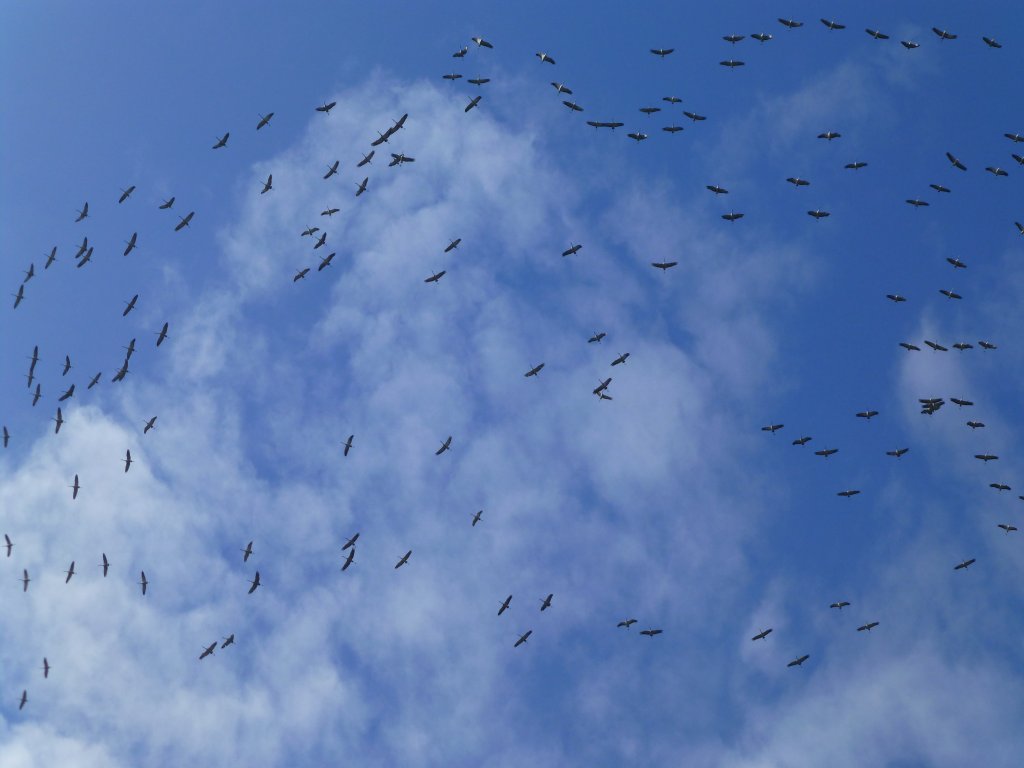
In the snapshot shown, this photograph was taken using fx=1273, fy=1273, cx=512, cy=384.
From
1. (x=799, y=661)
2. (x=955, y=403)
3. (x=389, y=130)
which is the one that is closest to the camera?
(x=389, y=130)

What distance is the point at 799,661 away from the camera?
190500mm

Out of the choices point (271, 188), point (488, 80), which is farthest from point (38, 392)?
point (488, 80)

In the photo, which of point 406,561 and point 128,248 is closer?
point 128,248

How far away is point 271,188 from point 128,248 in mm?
21752

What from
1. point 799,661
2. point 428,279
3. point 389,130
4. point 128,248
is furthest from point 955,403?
point 128,248

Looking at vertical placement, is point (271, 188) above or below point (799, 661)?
above

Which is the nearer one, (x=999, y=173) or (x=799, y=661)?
(x=999, y=173)

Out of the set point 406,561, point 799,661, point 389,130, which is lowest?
point 799,661

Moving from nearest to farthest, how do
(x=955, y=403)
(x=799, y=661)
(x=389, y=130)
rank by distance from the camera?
(x=389, y=130) → (x=955, y=403) → (x=799, y=661)

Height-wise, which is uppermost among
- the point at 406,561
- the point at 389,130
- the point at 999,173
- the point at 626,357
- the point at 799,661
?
the point at 389,130

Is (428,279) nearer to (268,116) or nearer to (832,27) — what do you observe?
(268,116)

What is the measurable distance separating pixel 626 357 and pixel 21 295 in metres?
82.8

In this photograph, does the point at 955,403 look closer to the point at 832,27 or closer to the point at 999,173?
the point at 999,173

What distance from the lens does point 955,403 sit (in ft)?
581
